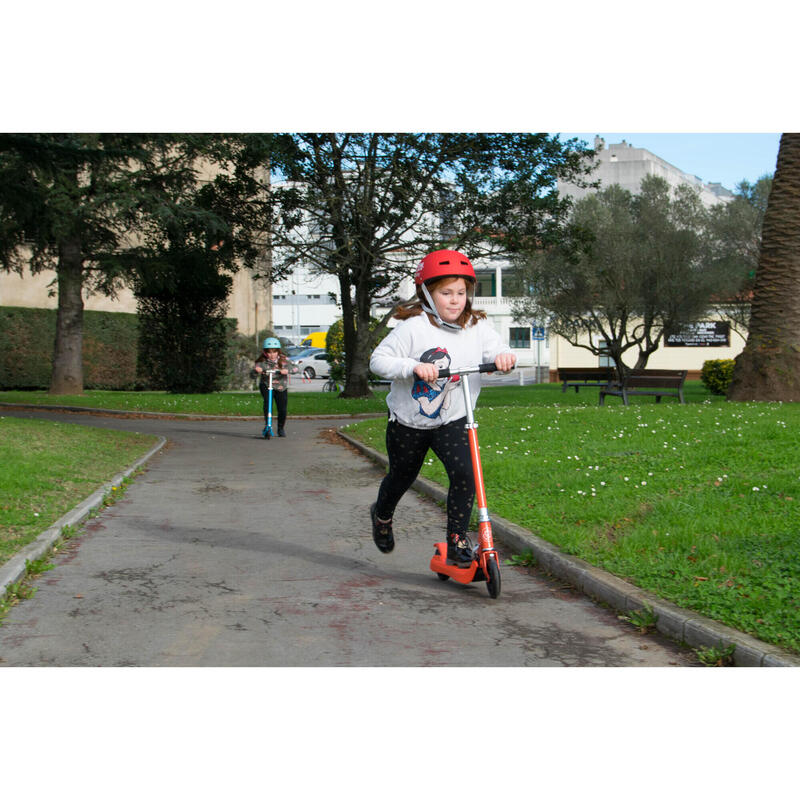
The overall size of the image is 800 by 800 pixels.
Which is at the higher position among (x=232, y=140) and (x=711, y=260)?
(x=232, y=140)

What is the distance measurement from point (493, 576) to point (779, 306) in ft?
42.2

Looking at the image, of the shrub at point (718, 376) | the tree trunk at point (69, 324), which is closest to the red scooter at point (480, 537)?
the tree trunk at point (69, 324)

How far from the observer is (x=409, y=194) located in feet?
73.6

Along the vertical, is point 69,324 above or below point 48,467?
above

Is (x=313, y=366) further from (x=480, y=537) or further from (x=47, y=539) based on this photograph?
(x=480, y=537)

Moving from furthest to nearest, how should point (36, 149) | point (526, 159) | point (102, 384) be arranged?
point (102, 384), point (526, 159), point (36, 149)

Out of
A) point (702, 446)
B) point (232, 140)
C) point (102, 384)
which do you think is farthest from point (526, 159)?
point (102, 384)

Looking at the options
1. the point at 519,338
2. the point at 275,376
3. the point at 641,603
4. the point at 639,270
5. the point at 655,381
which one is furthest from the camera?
the point at 519,338

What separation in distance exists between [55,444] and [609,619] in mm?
8906

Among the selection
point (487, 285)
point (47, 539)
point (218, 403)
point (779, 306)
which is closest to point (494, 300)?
point (487, 285)

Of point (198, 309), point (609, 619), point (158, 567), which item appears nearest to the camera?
point (609, 619)

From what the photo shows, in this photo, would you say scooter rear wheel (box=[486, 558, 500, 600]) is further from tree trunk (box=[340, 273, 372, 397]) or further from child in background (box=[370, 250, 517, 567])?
tree trunk (box=[340, 273, 372, 397])

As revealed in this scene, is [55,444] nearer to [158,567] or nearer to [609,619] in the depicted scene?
[158,567]

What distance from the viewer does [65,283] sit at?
25.0 m
